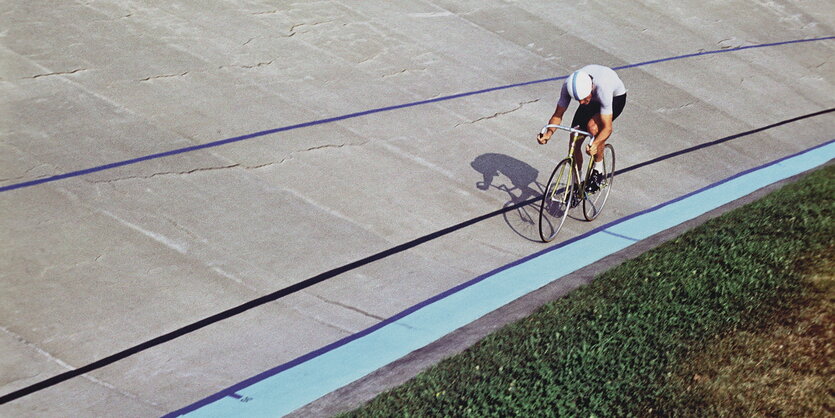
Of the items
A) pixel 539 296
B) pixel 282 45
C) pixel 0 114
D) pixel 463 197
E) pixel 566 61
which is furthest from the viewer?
pixel 566 61

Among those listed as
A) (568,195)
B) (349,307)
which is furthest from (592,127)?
(349,307)

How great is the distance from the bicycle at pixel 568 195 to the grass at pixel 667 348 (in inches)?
40.5

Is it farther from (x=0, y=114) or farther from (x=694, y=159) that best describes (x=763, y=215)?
(x=0, y=114)

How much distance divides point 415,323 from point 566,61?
24.9ft

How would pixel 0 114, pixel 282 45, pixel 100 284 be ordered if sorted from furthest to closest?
pixel 282 45 → pixel 0 114 → pixel 100 284

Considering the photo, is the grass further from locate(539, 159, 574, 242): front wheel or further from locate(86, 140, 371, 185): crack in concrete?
locate(86, 140, 371, 185): crack in concrete

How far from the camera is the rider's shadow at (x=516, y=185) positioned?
320 inches

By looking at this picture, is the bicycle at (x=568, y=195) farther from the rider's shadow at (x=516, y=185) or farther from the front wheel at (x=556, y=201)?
the rider's shadow at (x=516, y=185)

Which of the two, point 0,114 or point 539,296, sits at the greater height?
point 0,114

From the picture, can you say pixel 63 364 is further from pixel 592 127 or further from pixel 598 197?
pixel 598 197

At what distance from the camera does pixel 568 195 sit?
791 cm

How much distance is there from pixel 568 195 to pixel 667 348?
2628 mm

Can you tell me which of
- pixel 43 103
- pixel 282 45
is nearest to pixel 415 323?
pixel 43 103

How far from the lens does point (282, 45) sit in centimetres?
1079
